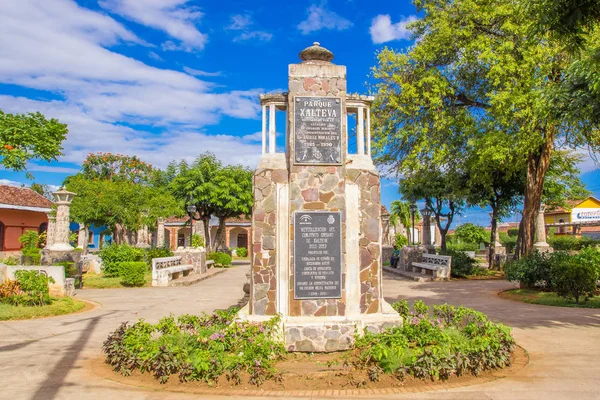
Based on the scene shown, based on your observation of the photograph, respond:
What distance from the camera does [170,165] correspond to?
3675 centimetres

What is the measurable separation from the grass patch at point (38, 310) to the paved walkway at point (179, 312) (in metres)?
0.46

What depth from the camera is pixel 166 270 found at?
1828cm

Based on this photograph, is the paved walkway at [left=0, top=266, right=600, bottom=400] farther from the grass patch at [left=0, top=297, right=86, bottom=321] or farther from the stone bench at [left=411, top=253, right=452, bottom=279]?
the stone bench at [left=411, top=253, right=452, bottom=279]

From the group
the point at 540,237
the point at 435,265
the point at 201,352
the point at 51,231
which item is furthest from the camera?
the point at 51,231

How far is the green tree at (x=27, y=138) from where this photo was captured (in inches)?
517

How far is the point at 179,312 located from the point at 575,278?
33.9ft

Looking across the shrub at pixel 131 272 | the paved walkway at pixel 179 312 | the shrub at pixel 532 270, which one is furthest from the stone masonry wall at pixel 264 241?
the shrub at pixel 131 272

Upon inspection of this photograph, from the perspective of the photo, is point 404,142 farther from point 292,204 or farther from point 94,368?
point 94,368

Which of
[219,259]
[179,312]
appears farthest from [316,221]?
[219,259]

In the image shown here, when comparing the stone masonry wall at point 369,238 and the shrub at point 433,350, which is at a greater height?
the stone masonry wall at point 369,238

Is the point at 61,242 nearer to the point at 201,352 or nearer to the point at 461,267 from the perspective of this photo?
the point at 201,352

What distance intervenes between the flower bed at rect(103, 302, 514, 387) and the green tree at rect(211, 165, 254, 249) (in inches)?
999

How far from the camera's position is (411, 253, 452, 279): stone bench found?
65.2ft

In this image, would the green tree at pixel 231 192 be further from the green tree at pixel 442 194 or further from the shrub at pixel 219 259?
the green tree at pixel 442 194
